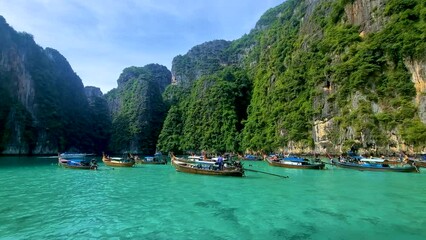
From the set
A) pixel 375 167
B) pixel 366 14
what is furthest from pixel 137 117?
pixel 375 167

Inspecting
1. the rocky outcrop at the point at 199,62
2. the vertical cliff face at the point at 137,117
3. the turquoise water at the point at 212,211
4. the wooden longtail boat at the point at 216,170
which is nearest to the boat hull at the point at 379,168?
the turquoise water at the point at 212,211

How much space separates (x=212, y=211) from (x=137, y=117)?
101970mm

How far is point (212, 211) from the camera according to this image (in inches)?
571

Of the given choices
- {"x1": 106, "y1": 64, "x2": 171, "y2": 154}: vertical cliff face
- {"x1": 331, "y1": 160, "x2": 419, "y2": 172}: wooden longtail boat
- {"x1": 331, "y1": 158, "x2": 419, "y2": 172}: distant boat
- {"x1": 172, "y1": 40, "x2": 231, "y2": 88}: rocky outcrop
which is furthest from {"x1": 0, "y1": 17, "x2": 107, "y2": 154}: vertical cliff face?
{"x1": 331, "y1": 160, "x2": 419, "y2": 172}: wooden longtail boat

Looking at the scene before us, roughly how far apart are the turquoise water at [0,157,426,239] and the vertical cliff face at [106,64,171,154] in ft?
282

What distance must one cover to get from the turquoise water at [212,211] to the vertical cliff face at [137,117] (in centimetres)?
8583

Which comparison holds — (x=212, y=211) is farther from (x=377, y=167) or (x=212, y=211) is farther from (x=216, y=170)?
(x=377, y=167)

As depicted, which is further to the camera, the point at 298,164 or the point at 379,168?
the point at 298,164

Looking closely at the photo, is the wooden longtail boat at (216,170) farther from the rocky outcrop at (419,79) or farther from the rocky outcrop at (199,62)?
the rocky outcrop at (199,62)

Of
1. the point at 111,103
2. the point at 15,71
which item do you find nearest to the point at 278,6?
the point at 111,103

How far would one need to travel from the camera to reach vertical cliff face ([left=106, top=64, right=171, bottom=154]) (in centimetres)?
10812

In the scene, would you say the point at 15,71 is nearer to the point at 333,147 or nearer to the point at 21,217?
the point at 333,147

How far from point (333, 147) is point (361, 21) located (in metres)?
21.0

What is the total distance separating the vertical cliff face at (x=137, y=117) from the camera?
4257 inches
